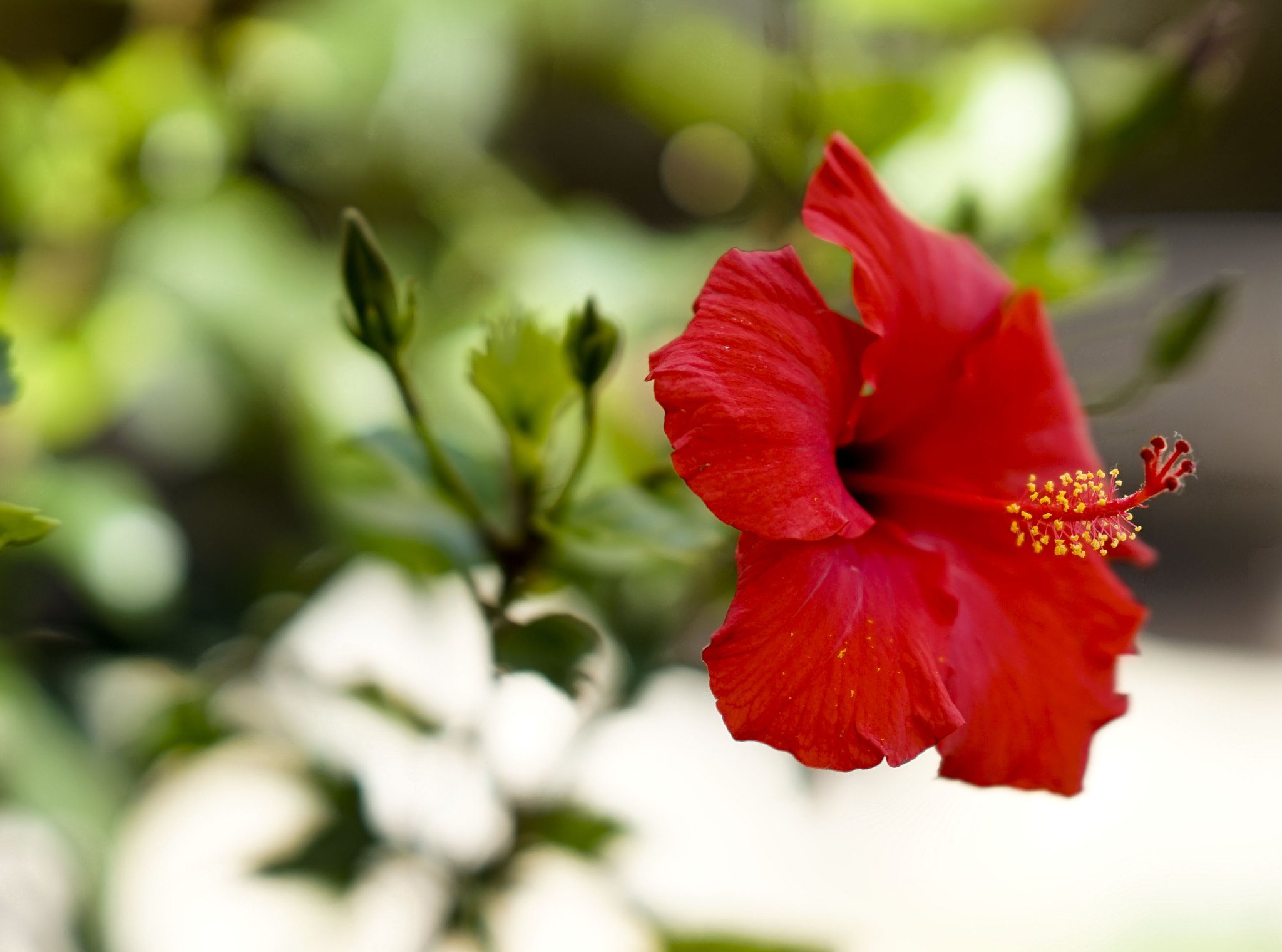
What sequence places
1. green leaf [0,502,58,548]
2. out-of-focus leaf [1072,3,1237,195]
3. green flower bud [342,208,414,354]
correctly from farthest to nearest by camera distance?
out-of-focus leaf [1072,3,1237,195] < green flower bud [342,208,414,354] < green leaf [0,502,58,548]

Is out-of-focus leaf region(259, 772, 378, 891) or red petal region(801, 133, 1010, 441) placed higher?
red petal region(801, 133, 1010, 441)

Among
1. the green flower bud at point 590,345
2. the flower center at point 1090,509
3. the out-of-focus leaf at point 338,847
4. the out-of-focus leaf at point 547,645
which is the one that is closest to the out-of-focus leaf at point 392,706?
the out-of-focus leaf at point 338,847

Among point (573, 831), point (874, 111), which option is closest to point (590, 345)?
point (573, 831)

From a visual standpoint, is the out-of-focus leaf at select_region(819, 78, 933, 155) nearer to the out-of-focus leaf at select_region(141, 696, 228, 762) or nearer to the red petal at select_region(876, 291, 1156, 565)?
the red petal at select_region(876, 291, 1156, 565)

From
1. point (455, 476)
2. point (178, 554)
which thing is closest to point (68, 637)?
point (178, 554)

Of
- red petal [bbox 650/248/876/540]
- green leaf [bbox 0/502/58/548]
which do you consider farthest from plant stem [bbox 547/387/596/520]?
green leaf [bbox 0/502/58/548]

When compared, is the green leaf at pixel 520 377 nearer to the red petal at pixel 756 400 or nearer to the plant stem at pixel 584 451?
the plant stem at pixel 584 451
